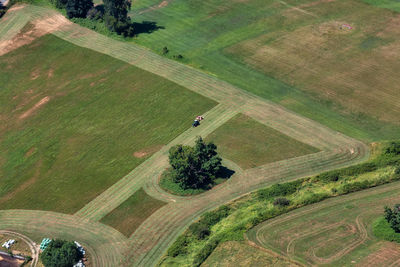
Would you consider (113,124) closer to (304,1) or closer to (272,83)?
(272,83)

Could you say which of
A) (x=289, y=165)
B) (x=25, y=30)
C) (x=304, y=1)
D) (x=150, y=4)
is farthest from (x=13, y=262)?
(x=304, y=1)

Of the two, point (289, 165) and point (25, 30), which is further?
point (25, 30)

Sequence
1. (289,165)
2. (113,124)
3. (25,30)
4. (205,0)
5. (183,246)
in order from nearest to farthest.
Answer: (183,246), (289,165), (113,124), (25,30), (205,0)

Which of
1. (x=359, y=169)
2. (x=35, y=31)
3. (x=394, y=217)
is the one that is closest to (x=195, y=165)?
(x=359, y=169)

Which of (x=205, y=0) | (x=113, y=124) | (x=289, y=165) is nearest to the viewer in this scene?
(x=289, y=165)

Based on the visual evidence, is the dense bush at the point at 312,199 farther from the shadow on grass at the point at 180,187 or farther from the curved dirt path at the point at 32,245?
the curved dirt path at the point at 32,245

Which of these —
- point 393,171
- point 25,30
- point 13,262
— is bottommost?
point 13,262

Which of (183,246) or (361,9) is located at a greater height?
(361,9)
